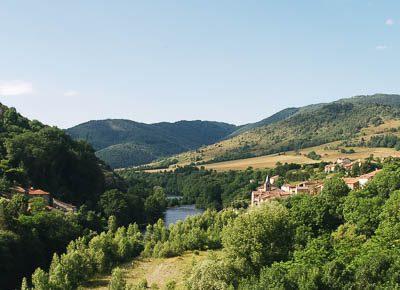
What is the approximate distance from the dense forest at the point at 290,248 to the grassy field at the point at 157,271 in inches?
68.1

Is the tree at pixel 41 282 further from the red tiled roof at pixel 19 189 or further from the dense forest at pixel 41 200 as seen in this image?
the red tiled roof at pixel 19 189

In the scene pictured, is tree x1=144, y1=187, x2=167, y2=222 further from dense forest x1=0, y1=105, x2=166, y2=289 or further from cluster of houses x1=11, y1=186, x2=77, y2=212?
cluster of houses x1=11, y1=186, x2=77, y2=212

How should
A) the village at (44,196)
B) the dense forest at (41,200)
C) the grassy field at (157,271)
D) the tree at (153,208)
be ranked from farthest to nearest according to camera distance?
1. the tree at (153,208)
2. the village at (44,196)
3. the dense forest at (41,200)
4. the grassy field at (157,271)

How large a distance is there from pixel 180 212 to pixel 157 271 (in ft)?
267

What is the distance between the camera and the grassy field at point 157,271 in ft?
182

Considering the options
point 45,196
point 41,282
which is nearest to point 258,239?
point 41,282

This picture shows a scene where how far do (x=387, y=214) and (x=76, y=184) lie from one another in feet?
265

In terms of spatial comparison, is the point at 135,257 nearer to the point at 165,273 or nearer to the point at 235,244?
the point at 165,273

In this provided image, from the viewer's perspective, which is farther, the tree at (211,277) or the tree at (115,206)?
the tree at (115,206)

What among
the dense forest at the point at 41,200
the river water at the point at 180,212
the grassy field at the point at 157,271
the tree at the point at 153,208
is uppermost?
the dense forest at the point at 41,200

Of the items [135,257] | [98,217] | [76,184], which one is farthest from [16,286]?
[76,184]

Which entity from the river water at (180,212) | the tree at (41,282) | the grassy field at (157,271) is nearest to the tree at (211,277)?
the grassy field at (157,271)

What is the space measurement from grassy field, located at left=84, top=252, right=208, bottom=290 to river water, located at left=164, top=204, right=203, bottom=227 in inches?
2194

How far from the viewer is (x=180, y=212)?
A: 142250 millimetres
